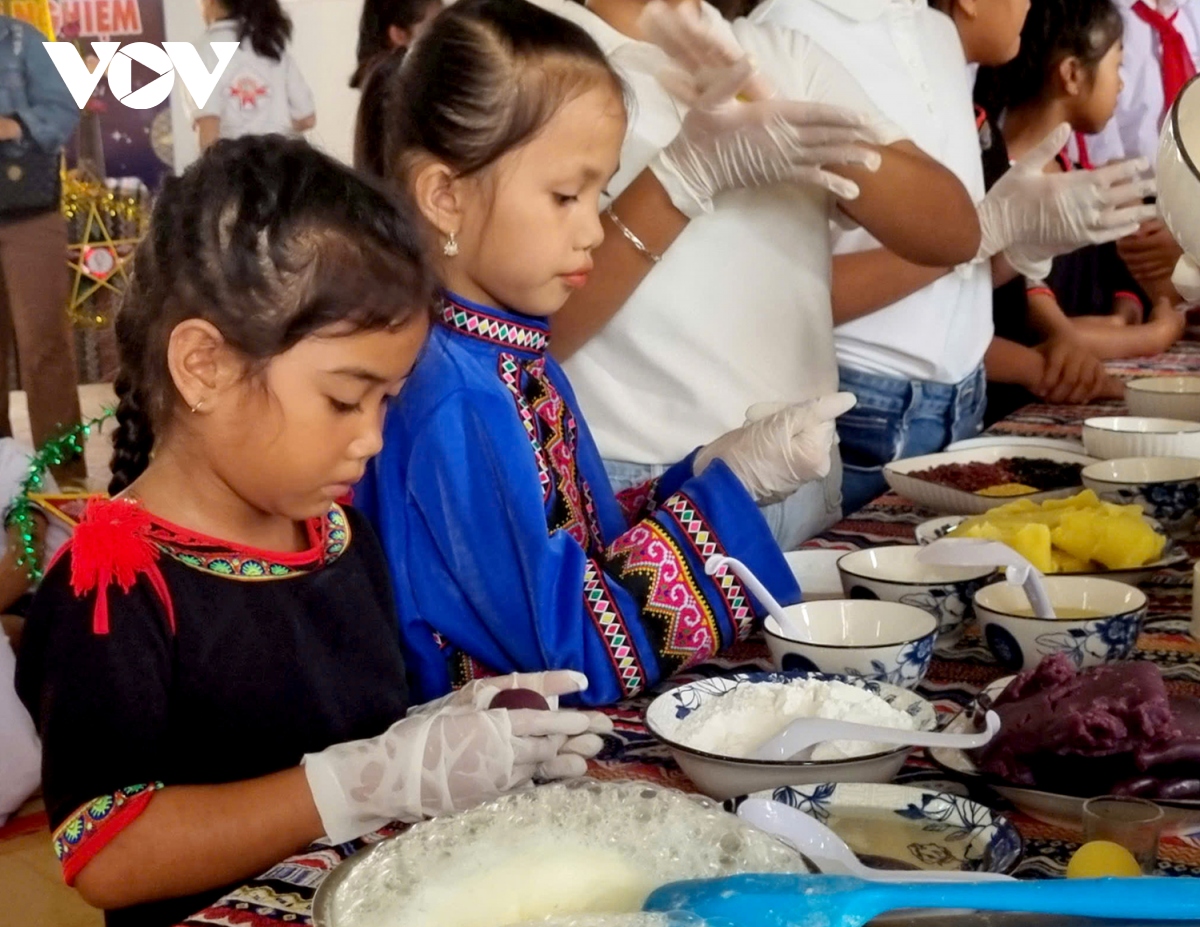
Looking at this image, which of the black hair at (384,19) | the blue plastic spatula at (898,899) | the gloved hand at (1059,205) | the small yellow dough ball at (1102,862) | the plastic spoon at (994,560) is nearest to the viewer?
the blue plastic spatula at (898,899)

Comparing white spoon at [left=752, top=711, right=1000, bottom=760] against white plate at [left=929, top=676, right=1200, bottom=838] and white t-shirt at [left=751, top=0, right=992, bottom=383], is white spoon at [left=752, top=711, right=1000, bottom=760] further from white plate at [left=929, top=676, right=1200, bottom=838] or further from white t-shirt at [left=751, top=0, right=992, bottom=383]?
white t-shirt at [left=751, top=0, right=992, bottom=383]

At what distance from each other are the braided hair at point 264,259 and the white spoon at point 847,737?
16.9 inches

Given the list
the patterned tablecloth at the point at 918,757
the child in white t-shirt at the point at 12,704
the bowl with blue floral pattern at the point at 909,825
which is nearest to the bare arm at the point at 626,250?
the patterned tablecloth at the point at 918,757

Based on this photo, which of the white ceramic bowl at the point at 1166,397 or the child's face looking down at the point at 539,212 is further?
the white ceramic bowl at the point at 1166,397

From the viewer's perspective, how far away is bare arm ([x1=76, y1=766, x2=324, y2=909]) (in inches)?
33.8

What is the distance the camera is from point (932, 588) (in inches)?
43.6

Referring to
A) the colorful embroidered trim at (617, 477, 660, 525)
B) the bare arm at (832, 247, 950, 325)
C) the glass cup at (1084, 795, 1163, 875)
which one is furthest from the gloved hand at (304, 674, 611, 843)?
the bare arm at (832, 247, 950, 325)

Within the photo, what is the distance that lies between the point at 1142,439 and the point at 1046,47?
5.64 feet

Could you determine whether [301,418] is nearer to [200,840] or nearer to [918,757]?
[200,840]

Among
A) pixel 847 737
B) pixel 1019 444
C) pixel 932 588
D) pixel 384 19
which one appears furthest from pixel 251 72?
pixel 847 737

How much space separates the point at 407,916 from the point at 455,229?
740 mm

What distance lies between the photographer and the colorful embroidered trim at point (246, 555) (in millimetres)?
966

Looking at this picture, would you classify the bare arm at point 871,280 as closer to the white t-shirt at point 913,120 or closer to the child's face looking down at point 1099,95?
the white t-shirt at point 913,120

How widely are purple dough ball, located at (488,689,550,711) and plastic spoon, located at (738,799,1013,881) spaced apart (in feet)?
0.87
